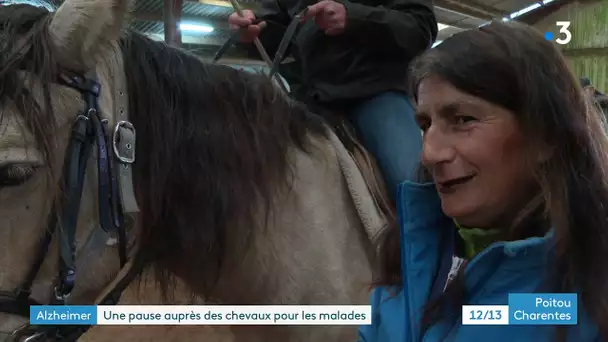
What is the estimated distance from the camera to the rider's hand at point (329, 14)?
0.62m

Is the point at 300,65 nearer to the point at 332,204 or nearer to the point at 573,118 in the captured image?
the point at 332,204

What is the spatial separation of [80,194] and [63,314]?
13 cm

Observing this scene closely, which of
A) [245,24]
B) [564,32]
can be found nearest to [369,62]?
[245,24]

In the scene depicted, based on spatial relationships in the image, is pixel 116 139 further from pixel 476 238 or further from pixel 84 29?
pixel 476 238

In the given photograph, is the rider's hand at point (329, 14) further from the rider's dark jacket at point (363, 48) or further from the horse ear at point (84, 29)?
the horse ear at point (84, 29)

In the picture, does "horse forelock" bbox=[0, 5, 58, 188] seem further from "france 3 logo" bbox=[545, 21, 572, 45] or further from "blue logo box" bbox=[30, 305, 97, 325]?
"france 3 logo" bbox=[545, 21, 572, 45]

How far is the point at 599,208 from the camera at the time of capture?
35 cm

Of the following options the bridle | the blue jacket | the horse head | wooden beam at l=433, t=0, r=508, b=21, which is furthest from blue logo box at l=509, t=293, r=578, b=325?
wooden beam at l=433, t=0, r=508, b=21

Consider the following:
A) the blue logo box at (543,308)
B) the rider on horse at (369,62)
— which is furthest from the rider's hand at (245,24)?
the blue logo box at (543,308)

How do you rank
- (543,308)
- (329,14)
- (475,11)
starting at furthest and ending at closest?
(475,11) < (329,14) < (543,308)

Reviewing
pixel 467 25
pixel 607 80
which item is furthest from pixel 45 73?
pixel 607 80

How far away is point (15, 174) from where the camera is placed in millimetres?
405

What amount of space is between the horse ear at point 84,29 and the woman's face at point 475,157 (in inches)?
11.1

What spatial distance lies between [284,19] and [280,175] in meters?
0.35
